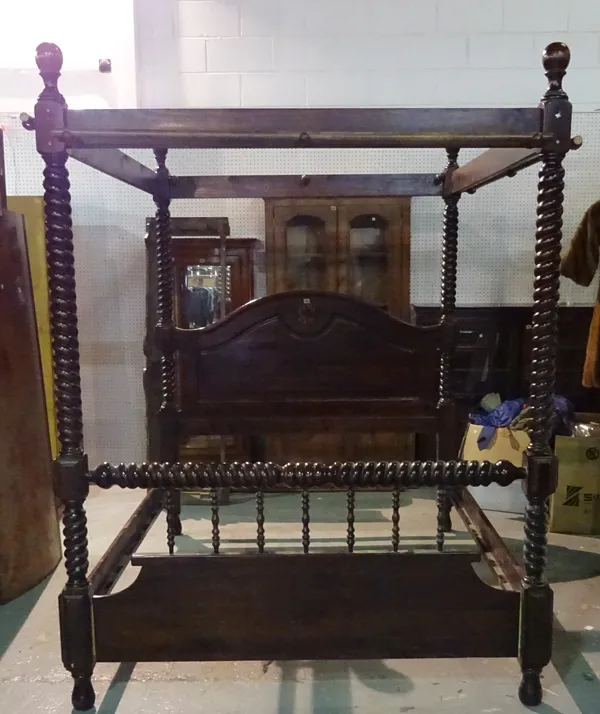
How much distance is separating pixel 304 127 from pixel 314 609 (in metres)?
1.28

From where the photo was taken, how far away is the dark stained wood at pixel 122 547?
1925mm

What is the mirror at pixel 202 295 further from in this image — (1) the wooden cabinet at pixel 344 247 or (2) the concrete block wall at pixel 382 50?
(2) the concrete block wall at pixel 382 50

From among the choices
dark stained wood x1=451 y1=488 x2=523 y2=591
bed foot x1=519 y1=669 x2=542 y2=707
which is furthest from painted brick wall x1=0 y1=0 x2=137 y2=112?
bed foot x1=519 y1=669 x2=542 y2=707

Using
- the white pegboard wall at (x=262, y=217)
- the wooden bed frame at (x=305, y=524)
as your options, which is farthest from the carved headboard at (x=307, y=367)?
the white pegboard wall at (x=262, y=217)

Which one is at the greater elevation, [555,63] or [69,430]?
[555,63]

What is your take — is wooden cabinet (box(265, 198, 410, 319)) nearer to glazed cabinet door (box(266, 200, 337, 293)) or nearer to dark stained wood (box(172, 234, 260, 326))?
glazed cabinet door (box(266, 200, 337, 293))

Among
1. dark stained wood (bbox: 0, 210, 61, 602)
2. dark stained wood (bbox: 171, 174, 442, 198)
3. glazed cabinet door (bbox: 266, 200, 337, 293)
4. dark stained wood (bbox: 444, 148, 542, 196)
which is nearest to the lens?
dark stained wood (bbox: 444, 148, 542, 196)

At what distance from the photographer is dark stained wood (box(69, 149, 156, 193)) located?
1804 millimetres

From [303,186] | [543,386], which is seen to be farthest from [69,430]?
[303,186]

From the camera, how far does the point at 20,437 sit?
7.98ft

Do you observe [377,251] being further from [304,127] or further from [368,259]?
[304,127]

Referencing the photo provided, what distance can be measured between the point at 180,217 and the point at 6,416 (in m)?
1.55

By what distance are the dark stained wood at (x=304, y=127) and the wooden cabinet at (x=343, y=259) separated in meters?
1.84

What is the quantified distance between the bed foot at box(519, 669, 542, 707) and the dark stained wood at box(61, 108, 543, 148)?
1422 millimetres
